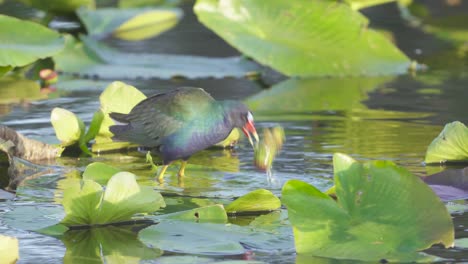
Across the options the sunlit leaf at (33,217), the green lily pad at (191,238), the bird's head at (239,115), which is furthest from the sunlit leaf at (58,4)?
the green lily pad at (191,238)

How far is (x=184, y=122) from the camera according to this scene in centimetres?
401

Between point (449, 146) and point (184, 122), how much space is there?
109cm

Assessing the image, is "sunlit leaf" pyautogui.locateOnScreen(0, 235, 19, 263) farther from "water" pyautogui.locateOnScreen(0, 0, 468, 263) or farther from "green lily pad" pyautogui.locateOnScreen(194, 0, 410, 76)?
"green lily pad" pyautogui.locateOnScreen(194, 0, 410, 76)

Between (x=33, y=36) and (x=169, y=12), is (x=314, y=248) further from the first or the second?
(x=169, y=12)

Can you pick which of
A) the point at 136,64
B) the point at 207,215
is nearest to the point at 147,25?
the point at 136,64

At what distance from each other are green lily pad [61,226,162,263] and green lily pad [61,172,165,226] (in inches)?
1.7

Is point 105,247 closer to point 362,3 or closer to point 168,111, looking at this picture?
point 168,111

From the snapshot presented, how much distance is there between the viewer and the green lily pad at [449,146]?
426 cm

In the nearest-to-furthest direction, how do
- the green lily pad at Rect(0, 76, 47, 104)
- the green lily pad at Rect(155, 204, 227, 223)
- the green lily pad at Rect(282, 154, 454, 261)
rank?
the green lily pad at Rect(282, 154, 454, 261) < the green lily pad at Rect(155, 204, 227, 223) < the green lily pad at Rect(0, 76, 47, 104)

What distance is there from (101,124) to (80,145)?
129mm

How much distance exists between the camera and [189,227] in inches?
129

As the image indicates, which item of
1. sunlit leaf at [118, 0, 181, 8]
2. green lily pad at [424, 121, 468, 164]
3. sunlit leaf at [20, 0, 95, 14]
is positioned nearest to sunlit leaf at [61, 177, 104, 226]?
green lily pad at [424, 121, 468, 164]

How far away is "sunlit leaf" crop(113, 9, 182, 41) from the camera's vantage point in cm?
891

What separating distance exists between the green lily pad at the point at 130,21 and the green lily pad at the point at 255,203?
14.5 feet
